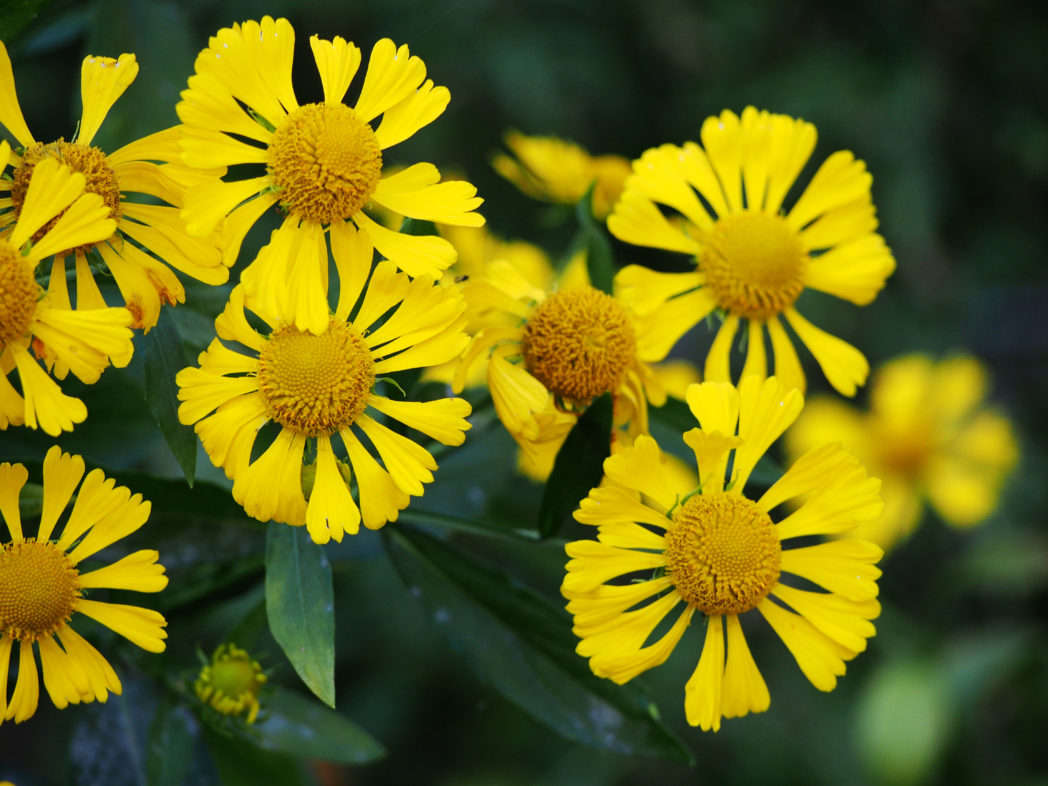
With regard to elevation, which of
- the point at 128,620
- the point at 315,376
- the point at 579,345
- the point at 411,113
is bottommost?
the point at 128,620

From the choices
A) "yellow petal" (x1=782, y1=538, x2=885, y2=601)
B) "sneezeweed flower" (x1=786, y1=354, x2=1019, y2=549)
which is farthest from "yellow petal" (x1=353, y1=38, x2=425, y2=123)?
"sneezeweed flower" (x1=786, y1=354, x2=1019, y2=549)

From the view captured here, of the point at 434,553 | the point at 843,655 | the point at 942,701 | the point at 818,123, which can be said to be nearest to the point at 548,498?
the point at 434,553

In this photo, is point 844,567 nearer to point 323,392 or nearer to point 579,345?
point 579,345

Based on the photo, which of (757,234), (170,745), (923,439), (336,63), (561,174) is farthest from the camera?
(923,439)

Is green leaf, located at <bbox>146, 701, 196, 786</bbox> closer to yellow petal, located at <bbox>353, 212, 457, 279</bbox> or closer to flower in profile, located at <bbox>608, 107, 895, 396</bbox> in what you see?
yellow petal, located at <bbox>353, 212, 457, 279</bbox>

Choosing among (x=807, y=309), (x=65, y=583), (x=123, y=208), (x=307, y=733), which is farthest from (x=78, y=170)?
(x=807, y=309)

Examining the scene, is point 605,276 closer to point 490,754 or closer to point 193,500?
point 193,500
